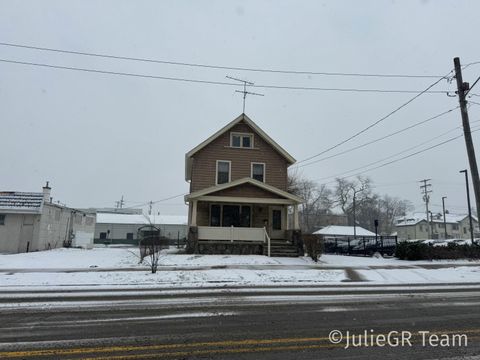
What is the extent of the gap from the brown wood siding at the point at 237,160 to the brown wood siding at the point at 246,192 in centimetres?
289

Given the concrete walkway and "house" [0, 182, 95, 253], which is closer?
the concrete walkway

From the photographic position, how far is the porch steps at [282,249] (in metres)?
23.0

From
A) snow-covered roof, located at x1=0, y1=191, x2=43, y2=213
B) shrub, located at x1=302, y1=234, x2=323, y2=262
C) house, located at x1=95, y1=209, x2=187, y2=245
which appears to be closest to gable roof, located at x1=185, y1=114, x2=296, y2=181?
shrub, located at x1=302, y1=234, x2=323, y2=262

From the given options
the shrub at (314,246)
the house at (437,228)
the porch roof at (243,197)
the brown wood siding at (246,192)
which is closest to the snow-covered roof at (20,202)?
the porch roof at (243,197)

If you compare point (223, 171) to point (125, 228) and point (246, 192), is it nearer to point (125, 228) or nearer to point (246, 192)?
point (246, 192)

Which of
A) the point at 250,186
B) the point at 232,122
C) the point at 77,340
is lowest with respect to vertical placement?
the point at 77,340

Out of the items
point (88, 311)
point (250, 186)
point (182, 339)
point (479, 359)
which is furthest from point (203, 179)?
point (479, 359)

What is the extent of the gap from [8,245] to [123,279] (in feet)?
53.3

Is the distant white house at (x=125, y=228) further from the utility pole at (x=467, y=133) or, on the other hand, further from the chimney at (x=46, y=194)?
the utility pole at (x=467, y=133)

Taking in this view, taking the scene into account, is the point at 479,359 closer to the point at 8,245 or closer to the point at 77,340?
the point at 77,340

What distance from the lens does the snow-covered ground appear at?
46.8 feet

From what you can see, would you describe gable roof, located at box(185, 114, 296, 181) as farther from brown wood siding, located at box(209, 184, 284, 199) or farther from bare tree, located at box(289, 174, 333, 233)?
bare tree, located at box(289, 174, 333, 233)

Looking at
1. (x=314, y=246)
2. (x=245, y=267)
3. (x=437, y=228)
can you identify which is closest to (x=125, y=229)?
(x=314, y=246)

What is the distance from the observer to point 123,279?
14.5m
